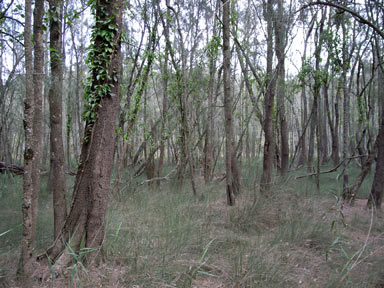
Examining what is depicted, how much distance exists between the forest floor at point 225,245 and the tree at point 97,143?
305mm

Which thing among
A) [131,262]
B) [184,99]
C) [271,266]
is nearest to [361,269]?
[271,266]

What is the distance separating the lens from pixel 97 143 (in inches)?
126

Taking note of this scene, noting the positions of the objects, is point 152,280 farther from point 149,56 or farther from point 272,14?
point 272,14

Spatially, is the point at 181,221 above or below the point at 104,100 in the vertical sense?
below

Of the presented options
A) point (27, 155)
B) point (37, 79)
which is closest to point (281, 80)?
point (37, 79)

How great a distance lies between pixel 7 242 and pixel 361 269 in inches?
182

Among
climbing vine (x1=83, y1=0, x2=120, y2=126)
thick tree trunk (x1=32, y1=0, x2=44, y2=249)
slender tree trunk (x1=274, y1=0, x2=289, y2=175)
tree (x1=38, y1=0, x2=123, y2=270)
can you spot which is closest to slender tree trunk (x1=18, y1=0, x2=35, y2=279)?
thick tree trunk (x1=32, y1=0, x2=44, y2=249)

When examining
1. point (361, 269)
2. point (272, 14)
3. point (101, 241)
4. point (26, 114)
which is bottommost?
point (361, 269)

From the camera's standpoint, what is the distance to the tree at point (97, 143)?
3092 mm

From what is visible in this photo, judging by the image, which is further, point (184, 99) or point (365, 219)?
point (184, 99)

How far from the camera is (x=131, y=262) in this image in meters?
3.09

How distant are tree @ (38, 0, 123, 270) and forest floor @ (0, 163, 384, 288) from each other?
305 millimetres

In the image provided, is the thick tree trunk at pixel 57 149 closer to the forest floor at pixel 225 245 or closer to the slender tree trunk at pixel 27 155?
the forest floor at pixel 225 245

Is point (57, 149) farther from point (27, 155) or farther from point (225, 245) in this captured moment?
point (225, 245)
